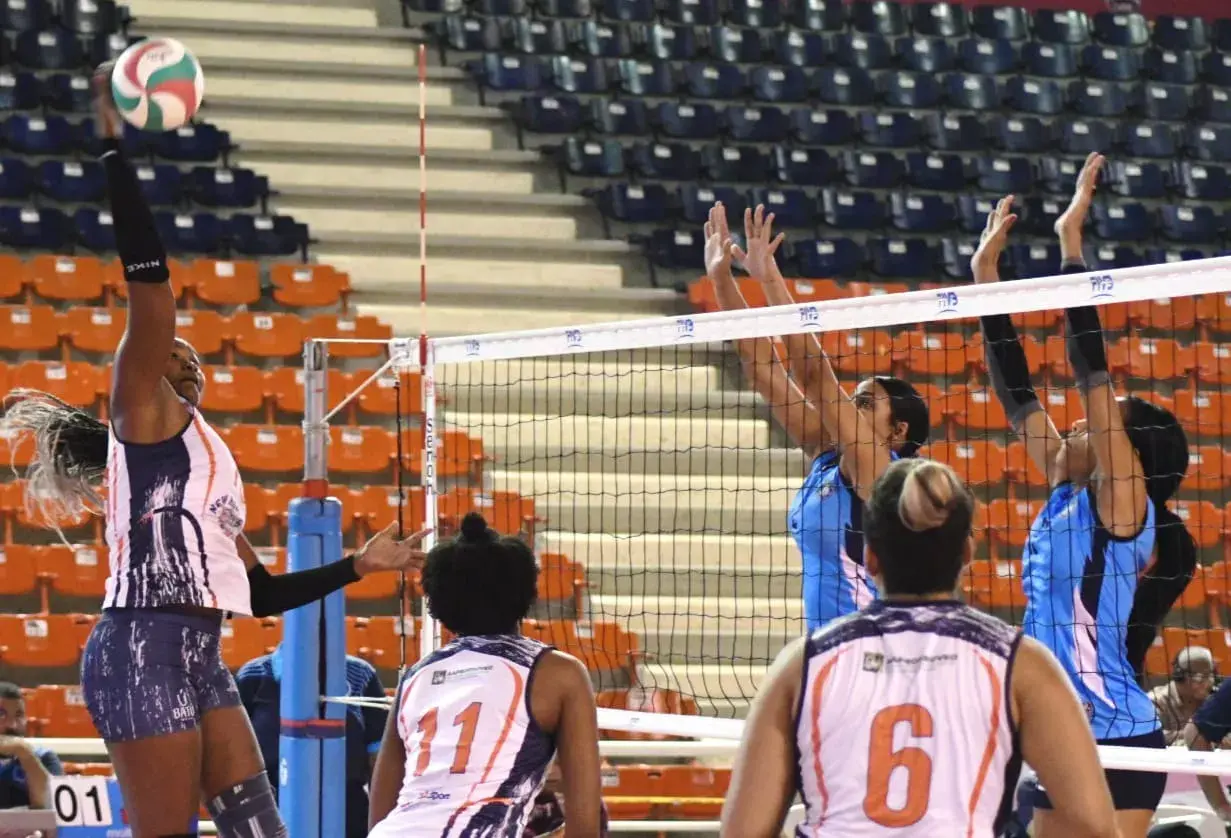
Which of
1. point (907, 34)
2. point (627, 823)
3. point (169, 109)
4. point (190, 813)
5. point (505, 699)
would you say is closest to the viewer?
point (505, 699)

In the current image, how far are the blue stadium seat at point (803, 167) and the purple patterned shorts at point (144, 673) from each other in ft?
36.6

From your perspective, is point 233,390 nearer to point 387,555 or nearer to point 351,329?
point 351,329

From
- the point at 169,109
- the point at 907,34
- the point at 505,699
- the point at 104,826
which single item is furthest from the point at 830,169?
the point at 505,699

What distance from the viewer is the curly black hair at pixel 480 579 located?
3.41 meters

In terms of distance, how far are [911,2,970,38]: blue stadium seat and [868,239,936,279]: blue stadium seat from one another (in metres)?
3.39

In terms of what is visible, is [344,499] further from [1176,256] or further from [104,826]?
[1176,256]

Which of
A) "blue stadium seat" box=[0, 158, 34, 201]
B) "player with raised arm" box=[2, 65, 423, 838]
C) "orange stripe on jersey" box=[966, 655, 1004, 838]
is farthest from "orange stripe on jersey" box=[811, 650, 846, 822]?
"blue stadium seat" box=[0, 158, 34, 201]

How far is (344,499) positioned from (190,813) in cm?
662

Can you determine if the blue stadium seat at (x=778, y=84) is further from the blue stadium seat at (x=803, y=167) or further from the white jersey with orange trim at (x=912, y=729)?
the white jersey with orange trim at (x=912, y=729)

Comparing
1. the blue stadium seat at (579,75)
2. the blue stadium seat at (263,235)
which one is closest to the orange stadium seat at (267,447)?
the blue stadium seat at (263,235)

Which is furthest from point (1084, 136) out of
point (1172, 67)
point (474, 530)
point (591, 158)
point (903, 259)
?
point (474, 530)

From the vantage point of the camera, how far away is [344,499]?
10.6m

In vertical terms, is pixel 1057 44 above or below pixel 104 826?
above

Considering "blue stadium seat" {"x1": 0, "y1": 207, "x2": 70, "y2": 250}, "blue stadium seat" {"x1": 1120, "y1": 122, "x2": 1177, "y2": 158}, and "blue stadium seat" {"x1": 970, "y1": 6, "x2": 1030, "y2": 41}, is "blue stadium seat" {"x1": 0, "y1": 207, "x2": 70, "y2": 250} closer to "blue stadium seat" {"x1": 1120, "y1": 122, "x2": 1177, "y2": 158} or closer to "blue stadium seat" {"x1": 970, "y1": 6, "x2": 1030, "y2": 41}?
"blue stadium seat" {"x1": 970, "y1": 6, "x2": 1030, "y2": 41}
